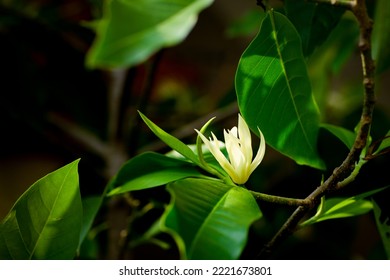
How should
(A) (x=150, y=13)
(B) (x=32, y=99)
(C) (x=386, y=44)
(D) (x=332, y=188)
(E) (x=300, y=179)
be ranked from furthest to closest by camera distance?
(E) (x=300, y=179), (B) (x=32, y=99), (C) (x=386, y=44), (D) (x=332, y=188), (A) (x=150, y=13)

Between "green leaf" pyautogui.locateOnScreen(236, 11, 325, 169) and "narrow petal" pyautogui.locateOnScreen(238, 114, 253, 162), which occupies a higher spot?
A: "green leaf" pyautogui.locateOnScreen(236, 11, 325, 169)

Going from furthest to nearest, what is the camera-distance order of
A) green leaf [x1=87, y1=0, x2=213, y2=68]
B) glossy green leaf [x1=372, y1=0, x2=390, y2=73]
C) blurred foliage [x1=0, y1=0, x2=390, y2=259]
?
blurred foliage [x1=0, y1=0, x2=390, y2=259], glossy green leaf [x1=372, y1=0, x2=390, y2=73], green leaf [x1=87, y1=0, x2=213, y2=68]

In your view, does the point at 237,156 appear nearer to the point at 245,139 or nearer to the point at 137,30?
the point at 245,139

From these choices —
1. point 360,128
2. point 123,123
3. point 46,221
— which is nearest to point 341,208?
point 360,128

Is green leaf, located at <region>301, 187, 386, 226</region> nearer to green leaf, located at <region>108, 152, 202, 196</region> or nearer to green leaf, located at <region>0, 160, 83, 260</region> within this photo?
green leaf, located at <region>108, 152, 202, 196</region>

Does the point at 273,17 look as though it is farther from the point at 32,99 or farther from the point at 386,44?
the point at 32,99

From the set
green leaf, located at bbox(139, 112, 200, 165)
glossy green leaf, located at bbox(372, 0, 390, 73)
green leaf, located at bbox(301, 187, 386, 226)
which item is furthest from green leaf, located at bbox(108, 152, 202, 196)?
glossy green leaf, located at bbox(372, 0, 390, 73)
